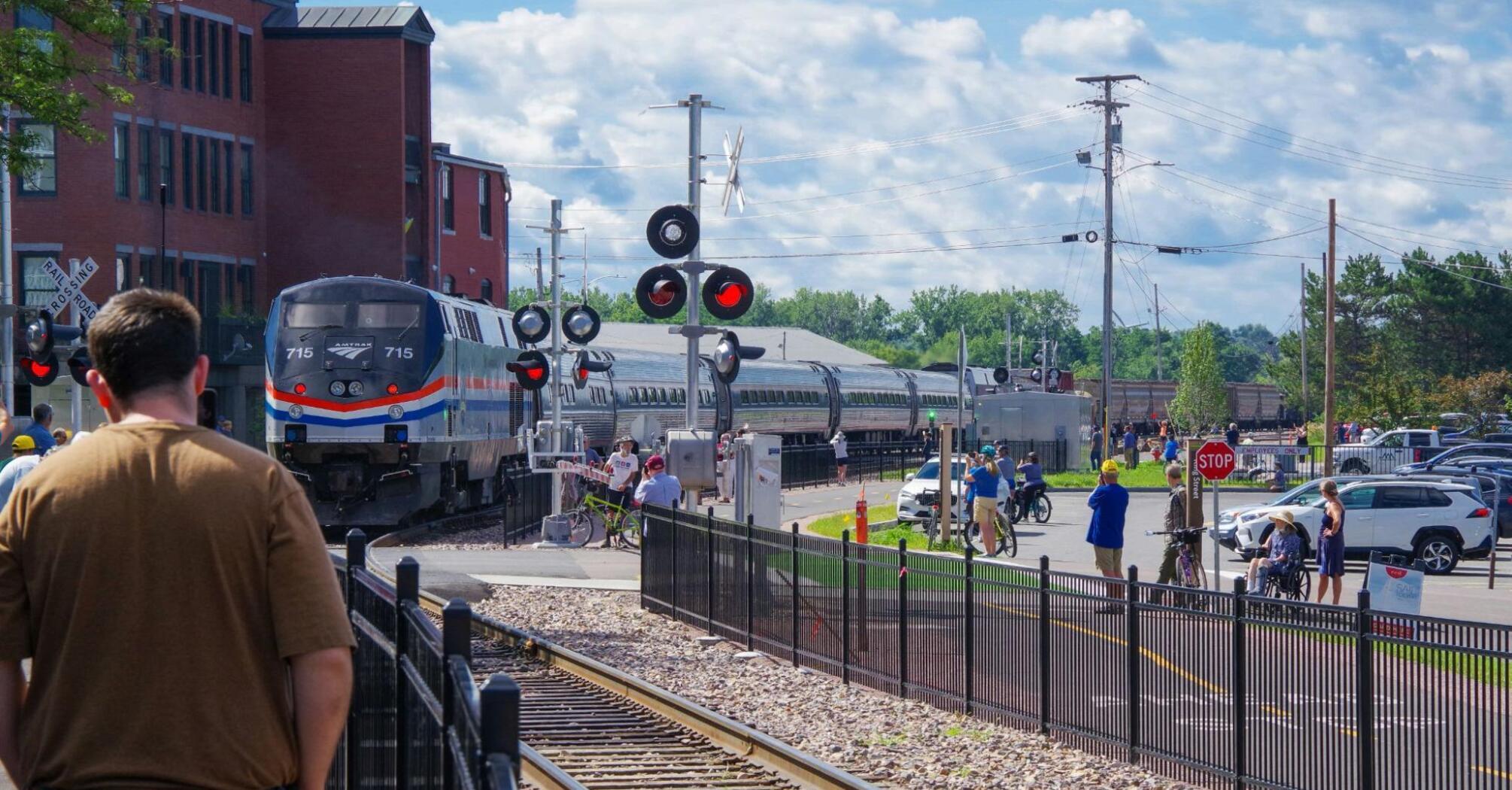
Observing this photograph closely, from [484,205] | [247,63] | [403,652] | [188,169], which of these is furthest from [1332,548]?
[484,205]

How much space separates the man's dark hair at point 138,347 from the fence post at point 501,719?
1.09m

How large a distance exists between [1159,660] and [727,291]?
910cm

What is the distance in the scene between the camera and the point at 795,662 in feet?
53.4

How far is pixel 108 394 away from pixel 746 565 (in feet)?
44.1

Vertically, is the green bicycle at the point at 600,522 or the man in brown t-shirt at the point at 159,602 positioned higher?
the man in brown t-shirt at the point at 159,602

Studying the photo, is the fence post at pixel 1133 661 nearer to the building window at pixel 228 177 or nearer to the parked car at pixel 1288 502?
the parked car at pixel 1288 502

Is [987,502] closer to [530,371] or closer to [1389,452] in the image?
[530,371]

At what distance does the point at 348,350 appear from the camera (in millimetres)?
28016

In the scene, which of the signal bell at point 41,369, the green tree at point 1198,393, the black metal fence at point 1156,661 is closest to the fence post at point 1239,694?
the black metal fence at point 1156,661

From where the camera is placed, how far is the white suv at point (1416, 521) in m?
29.1

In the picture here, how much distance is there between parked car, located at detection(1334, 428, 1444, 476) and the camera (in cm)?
4972

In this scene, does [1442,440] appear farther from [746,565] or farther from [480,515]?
[746,565]

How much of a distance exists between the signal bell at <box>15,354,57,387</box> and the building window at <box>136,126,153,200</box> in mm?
21186

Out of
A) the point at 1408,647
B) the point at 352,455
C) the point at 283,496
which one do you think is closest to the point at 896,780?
the point at 1408,647
